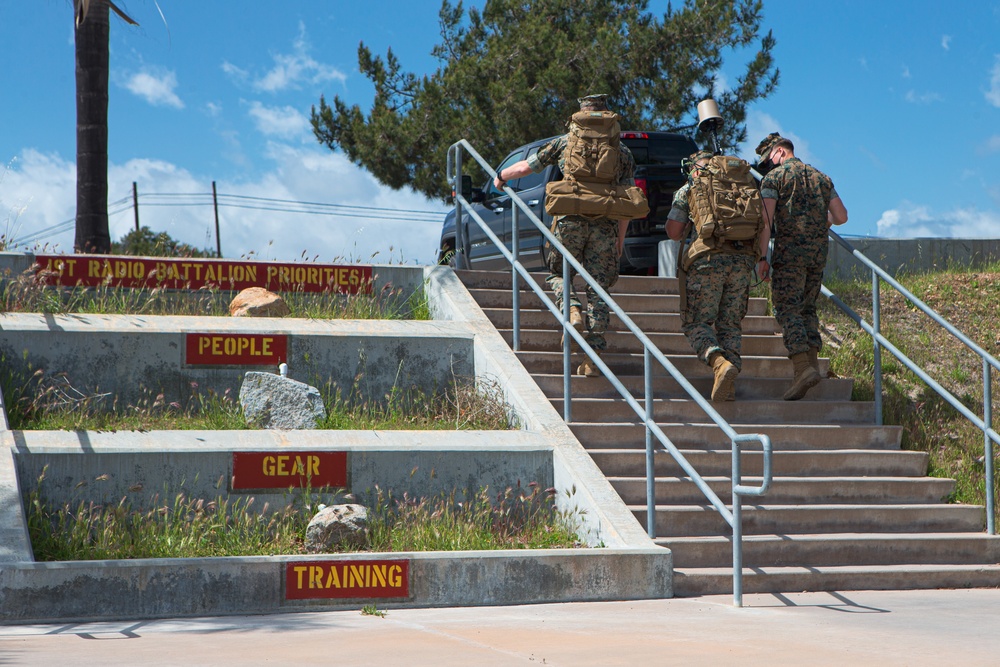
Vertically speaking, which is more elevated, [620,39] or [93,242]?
[620,39]

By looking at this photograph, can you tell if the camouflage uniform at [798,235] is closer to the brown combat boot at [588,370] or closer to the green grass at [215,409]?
the brown combat boot at [588,370]

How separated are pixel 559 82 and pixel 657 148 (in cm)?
891

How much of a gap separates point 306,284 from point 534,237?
2.67 m

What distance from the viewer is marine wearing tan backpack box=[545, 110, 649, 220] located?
910 cm

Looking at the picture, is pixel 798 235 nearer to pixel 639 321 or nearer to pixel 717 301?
pixel 717 301

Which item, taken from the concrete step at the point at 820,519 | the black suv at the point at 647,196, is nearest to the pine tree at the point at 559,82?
the black suv at the point at 647,196

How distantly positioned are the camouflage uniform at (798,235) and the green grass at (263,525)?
2895 millimetres

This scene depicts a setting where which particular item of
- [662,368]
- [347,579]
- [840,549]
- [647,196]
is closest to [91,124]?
[647,196]

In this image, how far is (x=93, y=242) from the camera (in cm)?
1223

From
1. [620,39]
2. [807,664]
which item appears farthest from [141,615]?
[620,39]

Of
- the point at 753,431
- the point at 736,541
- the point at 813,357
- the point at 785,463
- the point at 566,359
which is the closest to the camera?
the point at 736,541

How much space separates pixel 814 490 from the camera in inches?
325

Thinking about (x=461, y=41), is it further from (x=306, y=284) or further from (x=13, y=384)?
(x=13, y=384)

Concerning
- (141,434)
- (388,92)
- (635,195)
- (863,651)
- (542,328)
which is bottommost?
(863,651)
